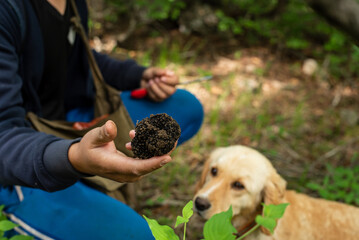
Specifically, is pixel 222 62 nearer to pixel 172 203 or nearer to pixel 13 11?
pixel 172 203

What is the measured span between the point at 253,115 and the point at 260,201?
7.16 ft

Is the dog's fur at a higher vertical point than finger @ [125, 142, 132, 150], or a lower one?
lower

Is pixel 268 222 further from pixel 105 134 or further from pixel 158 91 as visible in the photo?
pixel 158 91

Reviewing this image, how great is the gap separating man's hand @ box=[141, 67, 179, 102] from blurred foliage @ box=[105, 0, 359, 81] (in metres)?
3.60

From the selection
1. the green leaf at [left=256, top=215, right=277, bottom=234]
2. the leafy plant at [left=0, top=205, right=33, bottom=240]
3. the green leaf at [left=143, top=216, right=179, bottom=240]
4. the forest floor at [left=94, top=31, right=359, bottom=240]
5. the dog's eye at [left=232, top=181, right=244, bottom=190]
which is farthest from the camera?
the forest floor at [left=94, top=31, right=359, bottom=240]

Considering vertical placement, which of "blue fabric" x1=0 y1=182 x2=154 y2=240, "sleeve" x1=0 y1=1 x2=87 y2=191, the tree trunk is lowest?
"blue fabric" x1=0 y1=182 x2=154 y2=240

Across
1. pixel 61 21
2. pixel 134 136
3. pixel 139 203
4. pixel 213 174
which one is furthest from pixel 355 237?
pixel 61 21

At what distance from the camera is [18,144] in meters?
1.29

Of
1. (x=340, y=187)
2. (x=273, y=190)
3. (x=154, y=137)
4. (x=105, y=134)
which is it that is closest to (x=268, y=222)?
(x=154, y=137)

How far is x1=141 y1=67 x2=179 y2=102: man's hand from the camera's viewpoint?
2232mm

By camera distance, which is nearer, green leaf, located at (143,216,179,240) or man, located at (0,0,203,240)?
green leaf, located at (143,216,179,240)

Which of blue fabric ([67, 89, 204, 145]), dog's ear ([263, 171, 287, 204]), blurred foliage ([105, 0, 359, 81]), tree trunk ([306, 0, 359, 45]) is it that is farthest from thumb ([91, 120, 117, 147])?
blurred foliage ([105, 0, 359, 81])

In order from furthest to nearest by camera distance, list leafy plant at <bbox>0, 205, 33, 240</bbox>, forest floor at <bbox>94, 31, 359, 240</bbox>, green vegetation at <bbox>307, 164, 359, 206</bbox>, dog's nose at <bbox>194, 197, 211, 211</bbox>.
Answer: forest floor at <bbox>94, 31, 359, 240</bbox>, green vegetation at <bbox>307, 164, 359, 206</bbox>, dog's nose at <bbox>194, 197, 211, 211</bbox>, leafy plant at <bbox>0, 205, 33, 240</bbox>

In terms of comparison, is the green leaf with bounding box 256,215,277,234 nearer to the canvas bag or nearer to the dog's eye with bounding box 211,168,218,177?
the canvas bag
